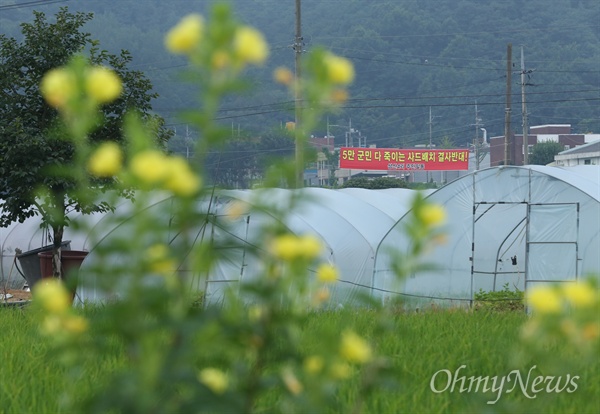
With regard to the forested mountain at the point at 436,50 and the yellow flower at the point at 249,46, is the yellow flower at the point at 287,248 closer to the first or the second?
the yellow flower at the point at 249,46

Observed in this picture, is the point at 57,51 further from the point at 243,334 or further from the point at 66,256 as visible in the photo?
the point at 243,334

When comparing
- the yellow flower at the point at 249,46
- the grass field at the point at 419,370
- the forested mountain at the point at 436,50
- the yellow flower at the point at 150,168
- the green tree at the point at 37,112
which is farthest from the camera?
the forested mountain at the point at 436,50

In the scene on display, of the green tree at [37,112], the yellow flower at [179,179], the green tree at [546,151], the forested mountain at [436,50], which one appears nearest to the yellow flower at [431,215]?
the yellow flower at [179,179]

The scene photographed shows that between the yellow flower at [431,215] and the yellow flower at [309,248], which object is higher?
the yellow flower at [431,215]

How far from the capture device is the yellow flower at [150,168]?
2074 mm

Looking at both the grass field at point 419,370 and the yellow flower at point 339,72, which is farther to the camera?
the grass field at point 419,370

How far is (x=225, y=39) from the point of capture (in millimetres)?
2330

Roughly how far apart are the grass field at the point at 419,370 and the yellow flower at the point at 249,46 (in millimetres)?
989

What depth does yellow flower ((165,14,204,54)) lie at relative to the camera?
2271 millimetres

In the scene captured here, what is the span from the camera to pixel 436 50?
99.6 metres

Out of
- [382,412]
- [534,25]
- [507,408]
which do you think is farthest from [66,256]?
[534,25]

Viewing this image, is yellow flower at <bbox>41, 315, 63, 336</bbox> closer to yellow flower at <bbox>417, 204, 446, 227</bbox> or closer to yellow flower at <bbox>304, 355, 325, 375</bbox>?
yellow flower at <bbox>304, 355, 325, 375</bbox>

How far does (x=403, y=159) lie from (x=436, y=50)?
46019 millimetres

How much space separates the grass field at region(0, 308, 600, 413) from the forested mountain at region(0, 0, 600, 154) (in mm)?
79010
